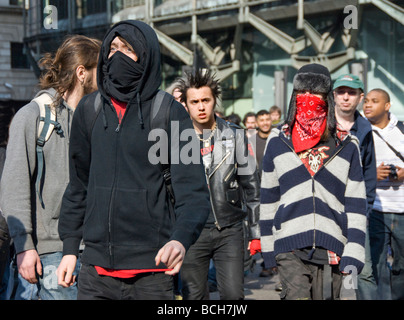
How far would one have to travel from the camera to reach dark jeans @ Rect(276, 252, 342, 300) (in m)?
4.98

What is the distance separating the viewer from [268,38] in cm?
2362

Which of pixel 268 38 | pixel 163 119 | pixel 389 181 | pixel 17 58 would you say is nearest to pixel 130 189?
pixel 163 119

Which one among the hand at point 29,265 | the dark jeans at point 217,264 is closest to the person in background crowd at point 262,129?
the dark jeans at point 217,264

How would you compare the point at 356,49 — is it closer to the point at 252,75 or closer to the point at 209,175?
the point at 252,75

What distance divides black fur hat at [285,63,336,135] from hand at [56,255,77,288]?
2.31 meters

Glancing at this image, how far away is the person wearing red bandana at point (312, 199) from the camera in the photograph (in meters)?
4.98

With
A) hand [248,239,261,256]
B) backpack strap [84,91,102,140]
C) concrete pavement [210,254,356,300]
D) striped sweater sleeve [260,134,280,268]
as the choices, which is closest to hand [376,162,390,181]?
concrete pavement [210,254,356,300]

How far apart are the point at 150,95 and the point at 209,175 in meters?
2.95

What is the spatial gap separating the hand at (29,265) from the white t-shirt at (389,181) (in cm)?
424

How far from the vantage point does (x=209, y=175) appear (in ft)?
21.0

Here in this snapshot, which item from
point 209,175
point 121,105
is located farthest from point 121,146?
point 209,175

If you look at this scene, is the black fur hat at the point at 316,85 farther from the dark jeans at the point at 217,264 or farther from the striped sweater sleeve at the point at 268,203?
the dark jeans at the point at 217,264

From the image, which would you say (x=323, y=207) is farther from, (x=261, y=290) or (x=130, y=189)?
(x=261, y=290)
